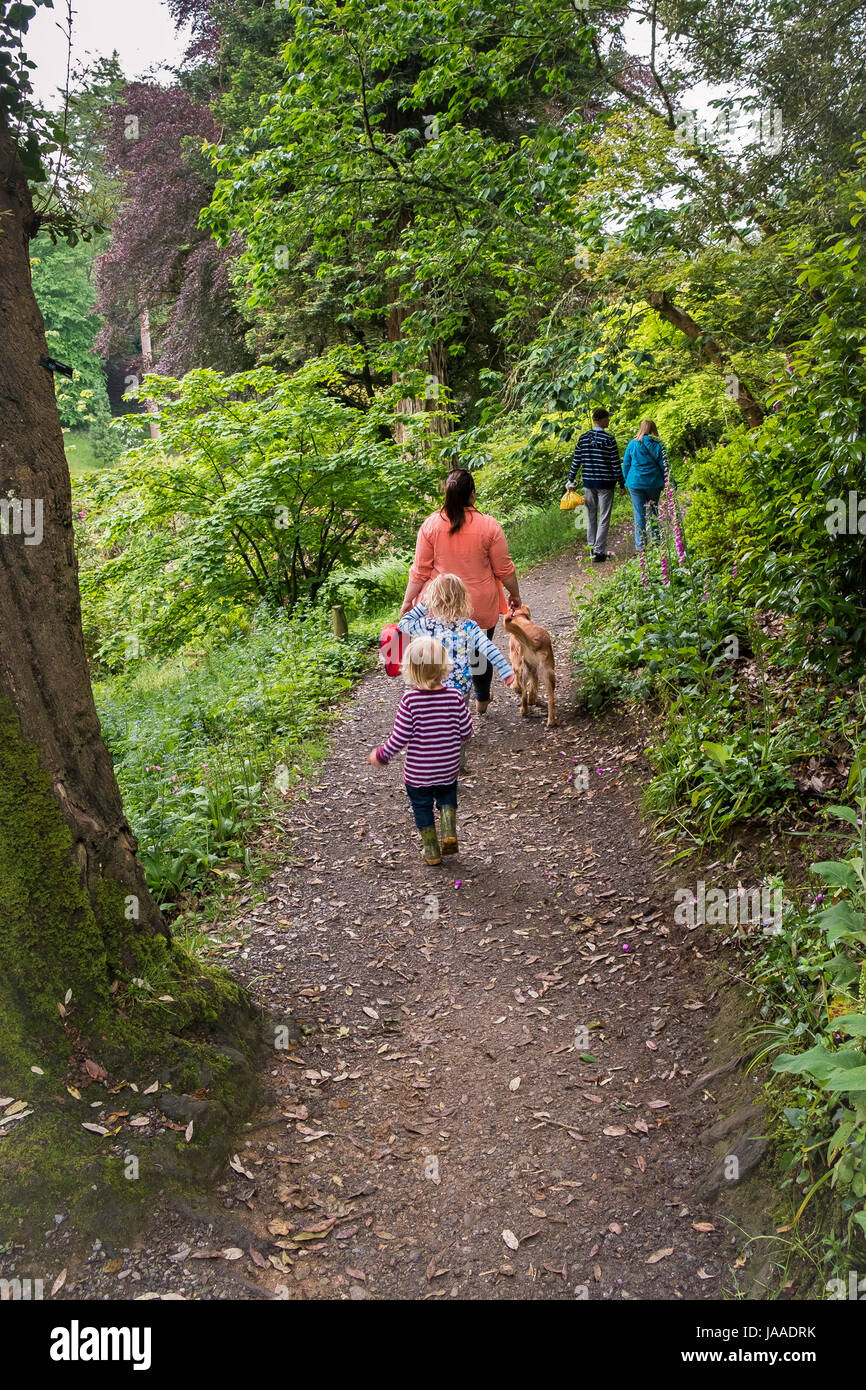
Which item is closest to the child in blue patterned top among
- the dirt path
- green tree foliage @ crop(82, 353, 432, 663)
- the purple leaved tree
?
the dirt path

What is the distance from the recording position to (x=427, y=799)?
5.27 meters

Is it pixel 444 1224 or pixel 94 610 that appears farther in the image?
pixel 94 610

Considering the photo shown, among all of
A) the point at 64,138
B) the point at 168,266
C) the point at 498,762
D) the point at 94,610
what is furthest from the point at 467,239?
the point at 168,266

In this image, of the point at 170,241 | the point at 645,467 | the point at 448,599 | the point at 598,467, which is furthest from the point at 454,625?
the point at 170,241

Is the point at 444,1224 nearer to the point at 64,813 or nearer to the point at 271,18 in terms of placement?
the point at 64,813

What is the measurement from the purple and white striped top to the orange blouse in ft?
4.60

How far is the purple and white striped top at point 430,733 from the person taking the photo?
16.7ft

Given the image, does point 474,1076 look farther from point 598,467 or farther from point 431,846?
point 598,467

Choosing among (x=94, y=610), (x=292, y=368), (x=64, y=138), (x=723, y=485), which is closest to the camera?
(x=64, y=138)

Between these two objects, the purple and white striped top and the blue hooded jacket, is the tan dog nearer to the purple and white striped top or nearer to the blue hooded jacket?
the purple and white striped top

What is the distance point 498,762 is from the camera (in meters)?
6.86

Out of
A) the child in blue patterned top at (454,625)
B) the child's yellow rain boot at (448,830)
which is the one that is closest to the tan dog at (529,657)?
the child in blue patterned top at (454,625)

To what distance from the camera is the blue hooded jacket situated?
10.5 m
